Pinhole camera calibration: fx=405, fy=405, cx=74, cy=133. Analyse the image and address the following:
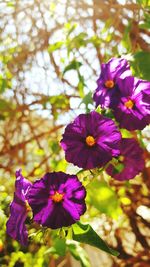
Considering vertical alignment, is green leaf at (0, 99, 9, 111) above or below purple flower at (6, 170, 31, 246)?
below

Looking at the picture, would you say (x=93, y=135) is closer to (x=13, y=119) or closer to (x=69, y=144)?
(x=69, y=144)

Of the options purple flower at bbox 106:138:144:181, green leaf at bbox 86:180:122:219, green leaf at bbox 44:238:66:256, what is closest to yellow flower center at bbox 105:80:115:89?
purple flower at bbox 106:138:144:181

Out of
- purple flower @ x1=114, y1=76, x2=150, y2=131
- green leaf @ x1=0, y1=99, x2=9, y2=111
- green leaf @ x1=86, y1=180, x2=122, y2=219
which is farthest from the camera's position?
green leaf @ x1=0, y1=99, x2=9, y2=111

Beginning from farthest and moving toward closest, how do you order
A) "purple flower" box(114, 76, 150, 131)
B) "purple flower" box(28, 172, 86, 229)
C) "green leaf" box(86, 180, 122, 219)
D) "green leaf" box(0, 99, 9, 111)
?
"green leaf" box(0, 99, 9, 111) < "green leaf" box(86, 180, 122, 219) < "purple flower" box(114, 76, 150, 131) < "purple flower" box(28, 172, 86, 229)

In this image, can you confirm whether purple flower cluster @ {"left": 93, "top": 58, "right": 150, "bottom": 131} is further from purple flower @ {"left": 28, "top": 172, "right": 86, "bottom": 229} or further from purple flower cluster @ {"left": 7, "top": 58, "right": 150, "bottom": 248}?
purple flower @ {"left": 28, "top": 172, "right": 86, "bottom": 229}

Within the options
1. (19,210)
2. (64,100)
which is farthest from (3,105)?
(19,210)

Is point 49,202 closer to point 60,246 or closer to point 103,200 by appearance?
point 60,246

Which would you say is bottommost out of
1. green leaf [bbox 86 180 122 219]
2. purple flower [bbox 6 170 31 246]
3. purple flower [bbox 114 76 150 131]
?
green leaf [bbox 86 180 122 219]
